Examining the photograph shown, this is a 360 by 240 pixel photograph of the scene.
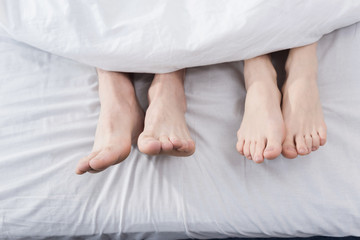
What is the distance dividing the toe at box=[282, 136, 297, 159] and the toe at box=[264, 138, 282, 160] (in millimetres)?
19

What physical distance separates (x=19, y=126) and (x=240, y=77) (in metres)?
0.55

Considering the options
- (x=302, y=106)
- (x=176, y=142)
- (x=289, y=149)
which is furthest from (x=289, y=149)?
(x=176, y=142)

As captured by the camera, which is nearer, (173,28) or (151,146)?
(151,146)

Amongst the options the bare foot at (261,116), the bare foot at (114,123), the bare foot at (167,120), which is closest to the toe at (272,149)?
the bare foot at (261,116)

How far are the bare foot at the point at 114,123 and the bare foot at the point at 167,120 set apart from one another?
0.04 m

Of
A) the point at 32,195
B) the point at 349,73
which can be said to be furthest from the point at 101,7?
the point at 349,73

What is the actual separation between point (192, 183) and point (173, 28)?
1.13 feet

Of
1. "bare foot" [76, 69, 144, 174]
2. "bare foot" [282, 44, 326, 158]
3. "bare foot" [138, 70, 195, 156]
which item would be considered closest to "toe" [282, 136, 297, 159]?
"bare foot" [282, 44, 326, 158]

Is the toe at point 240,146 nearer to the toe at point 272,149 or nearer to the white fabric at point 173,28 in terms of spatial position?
the toe at point 272,149

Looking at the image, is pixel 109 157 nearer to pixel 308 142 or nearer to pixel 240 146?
pixel 240 146

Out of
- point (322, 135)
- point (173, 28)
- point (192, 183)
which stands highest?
point (173, 28)

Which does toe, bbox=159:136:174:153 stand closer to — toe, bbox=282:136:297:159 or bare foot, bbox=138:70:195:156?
bare foot, bbox=138:70:195:156

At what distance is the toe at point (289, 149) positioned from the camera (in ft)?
2.39

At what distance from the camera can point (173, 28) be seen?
800 millimetres
